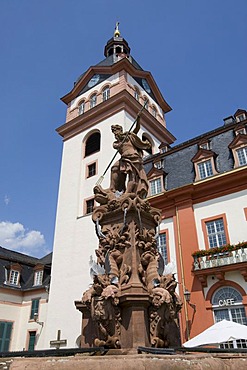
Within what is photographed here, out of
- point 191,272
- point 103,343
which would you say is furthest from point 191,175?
point 103,343

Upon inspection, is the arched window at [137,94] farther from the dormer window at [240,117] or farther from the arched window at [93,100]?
the dormer window at [240,117]

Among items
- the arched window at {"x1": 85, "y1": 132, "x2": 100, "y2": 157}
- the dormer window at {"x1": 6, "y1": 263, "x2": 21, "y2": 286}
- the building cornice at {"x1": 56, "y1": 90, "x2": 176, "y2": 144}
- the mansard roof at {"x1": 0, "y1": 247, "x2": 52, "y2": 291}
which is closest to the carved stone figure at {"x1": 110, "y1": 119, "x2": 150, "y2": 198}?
the building cornice at {"x1": 56, "y1": 90, "x2": 176, "y2": 144}

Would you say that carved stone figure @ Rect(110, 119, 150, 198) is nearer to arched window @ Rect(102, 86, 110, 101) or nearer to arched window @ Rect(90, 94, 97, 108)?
arched window @ Rect(102, 86, 110, 101)

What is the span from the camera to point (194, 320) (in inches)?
587

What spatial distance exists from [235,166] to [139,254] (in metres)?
12.8

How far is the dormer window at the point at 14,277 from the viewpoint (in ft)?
96.0

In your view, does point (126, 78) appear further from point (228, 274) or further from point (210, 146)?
point (228, 274)

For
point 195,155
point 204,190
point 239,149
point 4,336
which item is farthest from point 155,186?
point 4,336

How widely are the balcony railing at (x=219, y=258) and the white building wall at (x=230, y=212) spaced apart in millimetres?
954

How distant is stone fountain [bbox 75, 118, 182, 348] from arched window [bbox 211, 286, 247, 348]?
9600 millimetres

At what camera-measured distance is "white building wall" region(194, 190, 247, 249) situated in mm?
15711

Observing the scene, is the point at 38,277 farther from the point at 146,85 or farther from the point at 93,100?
the point at 146,85

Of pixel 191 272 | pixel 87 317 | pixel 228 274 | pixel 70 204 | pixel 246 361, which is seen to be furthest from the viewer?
pixel 70 204

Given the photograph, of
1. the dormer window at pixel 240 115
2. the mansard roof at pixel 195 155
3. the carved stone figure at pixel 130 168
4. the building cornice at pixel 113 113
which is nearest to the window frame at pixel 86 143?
the building cornice at pixel 113 113
